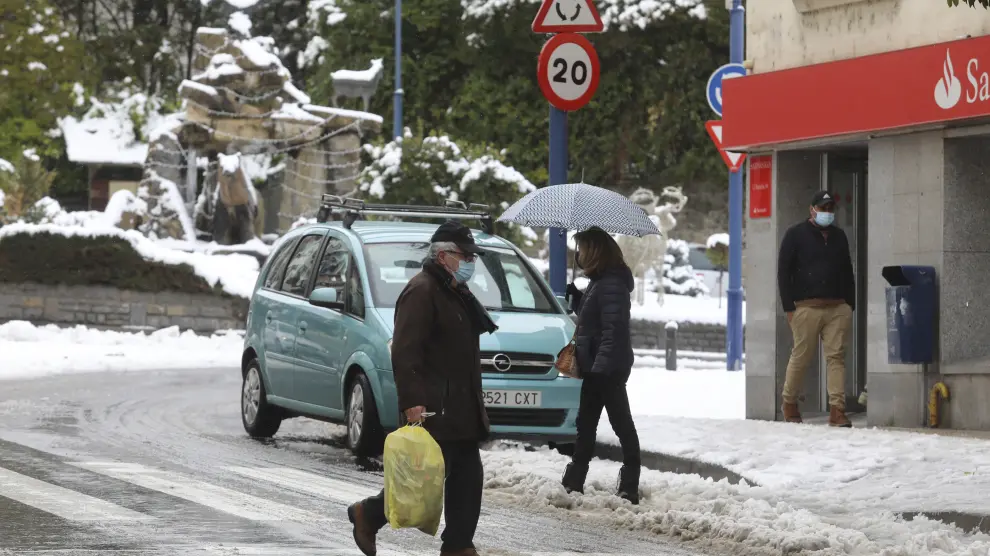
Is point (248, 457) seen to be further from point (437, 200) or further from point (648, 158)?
point (648, 158)

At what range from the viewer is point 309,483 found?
11984mm

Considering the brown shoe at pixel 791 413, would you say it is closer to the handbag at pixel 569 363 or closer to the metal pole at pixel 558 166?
the metal pole at pixel 558 166

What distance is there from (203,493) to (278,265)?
4728mm

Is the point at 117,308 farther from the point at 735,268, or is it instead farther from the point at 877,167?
the point at 877,167

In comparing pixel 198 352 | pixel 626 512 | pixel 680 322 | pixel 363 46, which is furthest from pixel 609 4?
pixel 626 512

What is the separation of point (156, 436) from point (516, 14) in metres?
38.5

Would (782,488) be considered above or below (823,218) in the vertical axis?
below

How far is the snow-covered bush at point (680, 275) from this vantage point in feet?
146

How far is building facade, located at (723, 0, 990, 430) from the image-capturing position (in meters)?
14.9

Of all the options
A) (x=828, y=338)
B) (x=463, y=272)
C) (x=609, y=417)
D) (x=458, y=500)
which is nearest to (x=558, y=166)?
(x=828, y=338)

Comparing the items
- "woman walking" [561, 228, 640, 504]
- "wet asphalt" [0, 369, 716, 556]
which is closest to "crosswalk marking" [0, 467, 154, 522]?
"wet asphalt" [0, 369, 716, 556]

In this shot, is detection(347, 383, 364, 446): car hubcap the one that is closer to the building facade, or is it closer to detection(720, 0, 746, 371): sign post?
the building facade

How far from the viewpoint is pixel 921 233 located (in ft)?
50.2

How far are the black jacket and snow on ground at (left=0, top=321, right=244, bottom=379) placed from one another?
10.8 meters
